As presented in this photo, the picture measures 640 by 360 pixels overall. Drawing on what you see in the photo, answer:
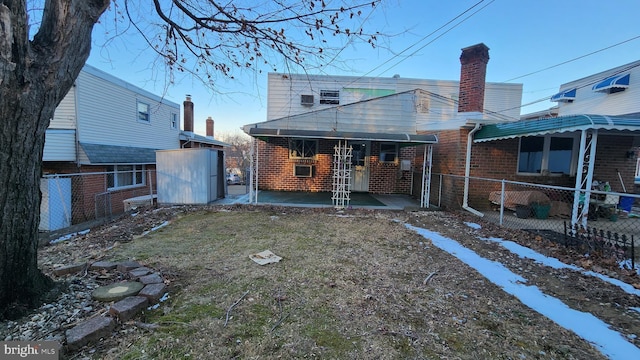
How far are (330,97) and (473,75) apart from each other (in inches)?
219

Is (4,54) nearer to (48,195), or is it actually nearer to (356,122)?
(356,122)

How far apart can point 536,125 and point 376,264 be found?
5.25 meters

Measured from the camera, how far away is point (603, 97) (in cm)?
1260

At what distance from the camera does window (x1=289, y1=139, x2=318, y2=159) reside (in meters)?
10.7

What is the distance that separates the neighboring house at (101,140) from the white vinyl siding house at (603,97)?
19.0 metres

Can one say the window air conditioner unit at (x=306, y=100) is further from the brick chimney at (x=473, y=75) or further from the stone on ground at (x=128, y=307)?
the stone on ground at (x=128, y=307)

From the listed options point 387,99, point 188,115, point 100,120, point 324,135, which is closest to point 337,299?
point 324,135

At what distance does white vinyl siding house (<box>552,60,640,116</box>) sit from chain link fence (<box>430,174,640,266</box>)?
17.0 feet

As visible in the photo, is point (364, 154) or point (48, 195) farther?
point (364, 154)

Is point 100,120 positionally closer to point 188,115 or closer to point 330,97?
point 188,115

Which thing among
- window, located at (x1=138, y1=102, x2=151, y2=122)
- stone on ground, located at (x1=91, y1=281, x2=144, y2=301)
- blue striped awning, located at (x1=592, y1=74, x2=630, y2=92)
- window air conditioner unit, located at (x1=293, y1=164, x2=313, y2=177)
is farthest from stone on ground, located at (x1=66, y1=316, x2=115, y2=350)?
blue striped awning, located at (x1=592, y1=74, x2=630, y2=92)

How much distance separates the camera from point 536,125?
6.10m

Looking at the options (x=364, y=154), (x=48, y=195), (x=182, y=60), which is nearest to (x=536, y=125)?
(x=364, y=154)

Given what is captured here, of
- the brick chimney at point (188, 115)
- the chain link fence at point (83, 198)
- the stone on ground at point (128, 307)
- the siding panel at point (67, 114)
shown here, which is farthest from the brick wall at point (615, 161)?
the brick chimney at point (188, 115)
